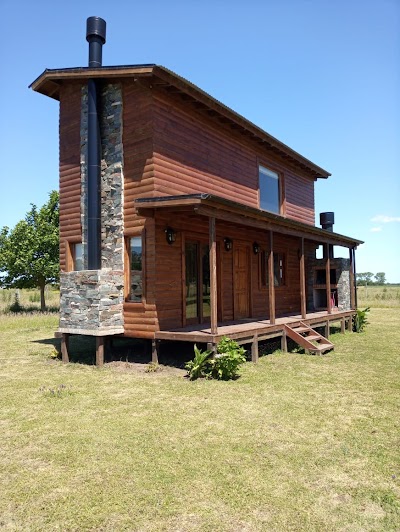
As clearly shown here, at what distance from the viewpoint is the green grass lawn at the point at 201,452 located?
332 cm

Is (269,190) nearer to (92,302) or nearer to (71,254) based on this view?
(71,254)

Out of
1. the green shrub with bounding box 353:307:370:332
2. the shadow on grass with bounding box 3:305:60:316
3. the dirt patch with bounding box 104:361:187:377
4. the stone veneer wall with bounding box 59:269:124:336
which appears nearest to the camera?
the dirt patch with bounding box 104:361:187:377

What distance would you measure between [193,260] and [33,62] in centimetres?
736

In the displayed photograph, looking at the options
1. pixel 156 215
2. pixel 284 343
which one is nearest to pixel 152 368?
pixel 156 215

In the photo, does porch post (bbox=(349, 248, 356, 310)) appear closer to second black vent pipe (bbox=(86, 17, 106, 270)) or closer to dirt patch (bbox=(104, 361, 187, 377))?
dirt patch (bbox=(104, 361, 187, 377))

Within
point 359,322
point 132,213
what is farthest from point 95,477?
point 359,322

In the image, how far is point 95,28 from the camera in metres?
→ 10.9

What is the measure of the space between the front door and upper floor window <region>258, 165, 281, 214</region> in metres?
4.69

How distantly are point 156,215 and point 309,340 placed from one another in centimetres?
580

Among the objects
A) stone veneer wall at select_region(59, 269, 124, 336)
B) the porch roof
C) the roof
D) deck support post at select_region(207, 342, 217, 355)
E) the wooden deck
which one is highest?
the roof

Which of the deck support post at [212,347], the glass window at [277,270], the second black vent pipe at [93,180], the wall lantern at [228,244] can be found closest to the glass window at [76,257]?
the second black vent pipe at [93,180]

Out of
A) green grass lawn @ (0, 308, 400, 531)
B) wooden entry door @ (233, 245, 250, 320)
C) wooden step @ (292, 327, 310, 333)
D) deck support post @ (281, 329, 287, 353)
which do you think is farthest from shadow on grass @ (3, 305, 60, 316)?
deck support post @ (281, 329, 287, 353)

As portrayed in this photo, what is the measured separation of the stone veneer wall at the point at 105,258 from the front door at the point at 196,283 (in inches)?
72.1

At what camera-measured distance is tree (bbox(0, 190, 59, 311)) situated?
82.2ft
